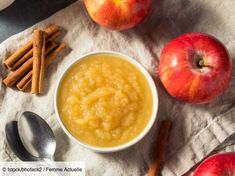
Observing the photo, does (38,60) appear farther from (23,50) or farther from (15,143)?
(15,143)

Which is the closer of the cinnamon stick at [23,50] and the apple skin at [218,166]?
the apple skin at [218,166]

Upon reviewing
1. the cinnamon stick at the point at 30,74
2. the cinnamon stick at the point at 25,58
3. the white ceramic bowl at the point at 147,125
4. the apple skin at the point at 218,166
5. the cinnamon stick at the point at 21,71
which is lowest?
the apple skin at the point at 218,166

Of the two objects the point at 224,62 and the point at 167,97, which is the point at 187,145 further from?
the point at 224,62

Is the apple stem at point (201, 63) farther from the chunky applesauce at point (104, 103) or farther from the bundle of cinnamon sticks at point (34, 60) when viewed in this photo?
the bundle of cinnamon sticks at point (34, 60)

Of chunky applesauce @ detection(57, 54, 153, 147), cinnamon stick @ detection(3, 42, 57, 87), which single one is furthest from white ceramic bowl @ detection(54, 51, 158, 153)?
cinnamon stick @ detection(3, 42, 57, 87)

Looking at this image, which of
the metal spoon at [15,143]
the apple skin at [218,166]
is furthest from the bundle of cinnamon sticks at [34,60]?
the apple skin at [218,166]

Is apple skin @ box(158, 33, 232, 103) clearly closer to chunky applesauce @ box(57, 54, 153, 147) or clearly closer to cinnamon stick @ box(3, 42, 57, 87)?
chunky applesauce @ box(57, 54, 153, 147)
